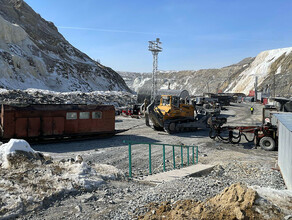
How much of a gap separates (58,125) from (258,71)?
96.3 meters

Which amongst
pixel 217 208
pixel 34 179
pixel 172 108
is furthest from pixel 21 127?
pixel 217 208

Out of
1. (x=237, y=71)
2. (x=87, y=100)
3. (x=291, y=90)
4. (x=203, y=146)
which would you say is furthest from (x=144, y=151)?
(x=237, y=71)

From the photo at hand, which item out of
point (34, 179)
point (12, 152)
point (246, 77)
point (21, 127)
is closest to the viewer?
point (34, 179)

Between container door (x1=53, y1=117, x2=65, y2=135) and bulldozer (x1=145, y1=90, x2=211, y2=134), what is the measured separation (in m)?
5.89

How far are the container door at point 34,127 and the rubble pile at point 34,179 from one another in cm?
541

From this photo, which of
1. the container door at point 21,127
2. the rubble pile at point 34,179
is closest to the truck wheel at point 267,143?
the rubble pile at point 34,179

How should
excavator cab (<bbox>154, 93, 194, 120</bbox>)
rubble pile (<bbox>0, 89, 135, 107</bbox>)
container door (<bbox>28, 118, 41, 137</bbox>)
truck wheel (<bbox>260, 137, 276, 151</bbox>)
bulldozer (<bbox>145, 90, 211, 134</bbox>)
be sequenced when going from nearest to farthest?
container door (<bbox>28, 118, 41, 137</bbox>) → truck wheel (<bbox>260, 137, 276, 151</bbox>) → bulldozer (<bbox>145, 90, 211, 134</bbox>) → excavator cab (<bbox>154, 93, 194, 120</bbox>) → rubble pile (<bbox>0, 89, 135, 107</bbox>)

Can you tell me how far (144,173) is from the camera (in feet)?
33.4

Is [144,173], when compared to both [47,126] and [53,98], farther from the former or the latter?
[53,98]

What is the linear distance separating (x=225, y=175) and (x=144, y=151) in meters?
4.44

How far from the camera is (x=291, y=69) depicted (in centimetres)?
8425

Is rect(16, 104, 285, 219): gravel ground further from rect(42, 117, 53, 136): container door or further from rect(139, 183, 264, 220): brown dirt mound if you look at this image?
rect(42, 117, 53, 136): container door

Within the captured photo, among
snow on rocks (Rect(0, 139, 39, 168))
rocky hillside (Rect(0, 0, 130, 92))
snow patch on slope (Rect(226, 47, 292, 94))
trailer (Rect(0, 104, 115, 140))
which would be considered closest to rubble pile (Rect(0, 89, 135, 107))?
rocky hillside (Rect(0, 0, 130, 92))

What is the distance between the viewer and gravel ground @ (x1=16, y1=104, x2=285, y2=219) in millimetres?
5598
